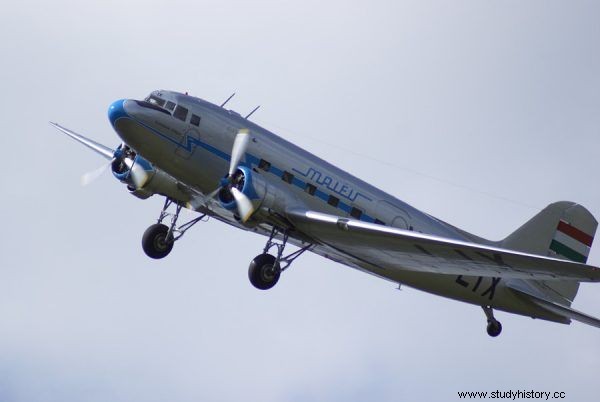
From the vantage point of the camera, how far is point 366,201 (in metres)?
23.6

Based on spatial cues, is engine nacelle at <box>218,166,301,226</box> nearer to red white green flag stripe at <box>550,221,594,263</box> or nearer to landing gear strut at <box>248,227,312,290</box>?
landing gear strut at <box>248,227,312,290</box>

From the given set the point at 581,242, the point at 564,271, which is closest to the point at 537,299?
the point at 581,242

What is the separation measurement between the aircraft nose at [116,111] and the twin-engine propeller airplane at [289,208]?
0.09 feet

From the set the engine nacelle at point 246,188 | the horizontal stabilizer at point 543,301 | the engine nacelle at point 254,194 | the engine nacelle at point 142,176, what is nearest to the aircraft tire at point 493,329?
the horizontal stabilizer at point 543,301

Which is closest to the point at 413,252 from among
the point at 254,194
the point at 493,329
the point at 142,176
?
the point at 254,194

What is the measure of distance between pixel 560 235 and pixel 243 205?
9386 millimetres

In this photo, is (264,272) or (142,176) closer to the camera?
(264,272)

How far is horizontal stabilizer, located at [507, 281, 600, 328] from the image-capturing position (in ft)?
77.7

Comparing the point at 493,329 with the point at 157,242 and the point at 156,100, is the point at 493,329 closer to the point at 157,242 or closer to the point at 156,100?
the point at 157,242

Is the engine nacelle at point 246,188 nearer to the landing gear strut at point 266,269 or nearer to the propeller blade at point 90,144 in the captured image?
the landing gear strut at point 266,269

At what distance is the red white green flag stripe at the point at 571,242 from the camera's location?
2645cm

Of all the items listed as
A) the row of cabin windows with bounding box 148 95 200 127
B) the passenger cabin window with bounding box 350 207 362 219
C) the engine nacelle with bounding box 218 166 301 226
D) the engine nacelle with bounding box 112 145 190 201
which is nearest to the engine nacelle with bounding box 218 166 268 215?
the engine nacelle with bounding box 218 166 301 226

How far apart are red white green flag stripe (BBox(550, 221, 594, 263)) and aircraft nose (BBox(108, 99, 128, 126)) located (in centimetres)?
1146

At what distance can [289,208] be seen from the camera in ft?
72.3
